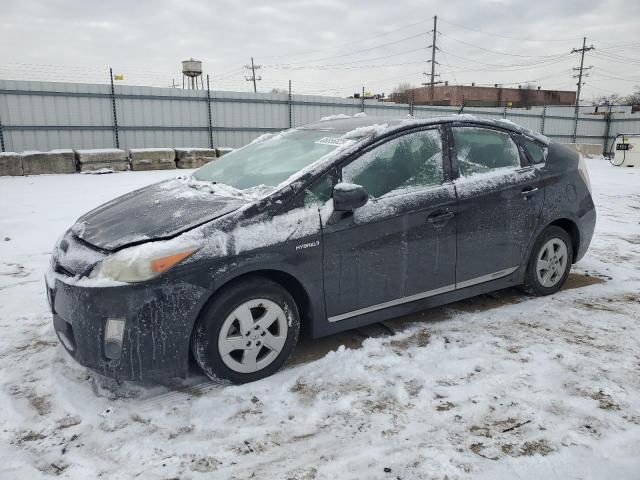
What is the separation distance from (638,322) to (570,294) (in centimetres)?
67

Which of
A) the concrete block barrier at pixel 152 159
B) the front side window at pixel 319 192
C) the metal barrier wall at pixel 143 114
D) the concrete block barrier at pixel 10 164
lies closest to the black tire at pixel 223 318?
the front side window at pixel 319 192

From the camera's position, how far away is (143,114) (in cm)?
1681

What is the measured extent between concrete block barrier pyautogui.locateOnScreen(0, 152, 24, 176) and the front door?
490 inches

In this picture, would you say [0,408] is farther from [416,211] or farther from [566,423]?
[566,423]

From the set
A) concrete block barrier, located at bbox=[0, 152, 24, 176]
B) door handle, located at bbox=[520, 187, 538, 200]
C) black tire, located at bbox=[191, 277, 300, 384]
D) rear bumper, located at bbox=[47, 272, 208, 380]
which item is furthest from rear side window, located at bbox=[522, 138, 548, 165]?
concrete block barrier, located at bbox=[0, 152, 24, 176]

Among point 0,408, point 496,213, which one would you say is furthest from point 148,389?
point 496,213

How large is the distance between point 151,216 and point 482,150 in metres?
2.49

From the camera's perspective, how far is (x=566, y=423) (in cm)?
253

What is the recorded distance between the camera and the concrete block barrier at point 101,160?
1366 centimetres

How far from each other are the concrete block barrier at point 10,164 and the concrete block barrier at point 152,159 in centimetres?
283

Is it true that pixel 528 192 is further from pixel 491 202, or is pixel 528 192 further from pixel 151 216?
pixel 151 216

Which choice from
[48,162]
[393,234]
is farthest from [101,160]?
[393,234]

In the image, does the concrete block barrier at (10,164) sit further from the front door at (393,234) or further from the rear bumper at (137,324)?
the front door at (393,234)

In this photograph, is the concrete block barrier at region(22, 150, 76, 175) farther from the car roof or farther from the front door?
the front door
